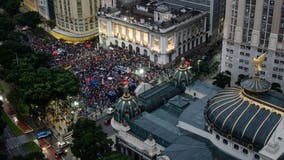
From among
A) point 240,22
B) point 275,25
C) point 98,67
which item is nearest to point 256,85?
Result: point 275,25

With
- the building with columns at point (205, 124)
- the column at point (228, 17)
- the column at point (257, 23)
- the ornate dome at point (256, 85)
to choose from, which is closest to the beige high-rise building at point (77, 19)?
the column at point (228, 17)

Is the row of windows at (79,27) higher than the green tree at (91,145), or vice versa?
the row of windows at (79,27)

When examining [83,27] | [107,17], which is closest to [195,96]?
[107,17]

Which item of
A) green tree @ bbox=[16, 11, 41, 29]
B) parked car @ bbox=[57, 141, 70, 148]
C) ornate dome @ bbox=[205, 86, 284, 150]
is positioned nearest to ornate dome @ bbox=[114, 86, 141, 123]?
parked car @ bbox=[57, 141, 70, 148]

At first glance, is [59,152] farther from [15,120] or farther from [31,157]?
[15,120]

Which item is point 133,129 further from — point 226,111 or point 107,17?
point 107,17

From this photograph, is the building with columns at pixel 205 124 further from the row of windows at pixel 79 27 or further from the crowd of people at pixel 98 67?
the row of windows at pixel 79 27
